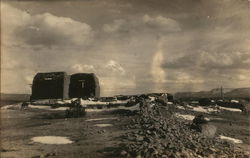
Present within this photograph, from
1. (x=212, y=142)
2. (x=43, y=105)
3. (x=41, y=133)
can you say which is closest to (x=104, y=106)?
(x=43, y=105)

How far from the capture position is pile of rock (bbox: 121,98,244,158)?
25.9ft

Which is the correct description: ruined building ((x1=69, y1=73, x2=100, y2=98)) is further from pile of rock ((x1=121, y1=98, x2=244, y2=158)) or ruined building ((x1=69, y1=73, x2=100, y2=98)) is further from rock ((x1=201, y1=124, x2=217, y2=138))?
rock ((x1=201, y1=124, x2=217, y2=138))

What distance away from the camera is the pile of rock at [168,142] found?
790 centimetres

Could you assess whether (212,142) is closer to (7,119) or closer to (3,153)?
(3,153)

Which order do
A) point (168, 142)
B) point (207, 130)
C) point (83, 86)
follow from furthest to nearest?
point (83, 86) → point (207, 130) → point (168, 142)

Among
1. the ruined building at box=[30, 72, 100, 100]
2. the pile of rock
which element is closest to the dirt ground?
the pile of rock

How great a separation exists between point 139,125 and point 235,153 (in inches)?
145

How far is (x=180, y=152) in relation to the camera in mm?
8125

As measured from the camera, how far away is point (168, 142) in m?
9.02

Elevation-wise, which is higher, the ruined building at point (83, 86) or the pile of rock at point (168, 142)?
the ruined building at point (83, 86)

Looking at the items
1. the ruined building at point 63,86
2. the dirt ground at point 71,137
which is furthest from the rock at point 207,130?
the ruined building at point 63,86

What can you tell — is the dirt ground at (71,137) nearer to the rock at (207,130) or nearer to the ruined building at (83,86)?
the rock at (207,130)

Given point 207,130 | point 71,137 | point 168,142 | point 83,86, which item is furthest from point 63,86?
point 168,142

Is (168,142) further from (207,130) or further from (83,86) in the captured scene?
(83,86)
